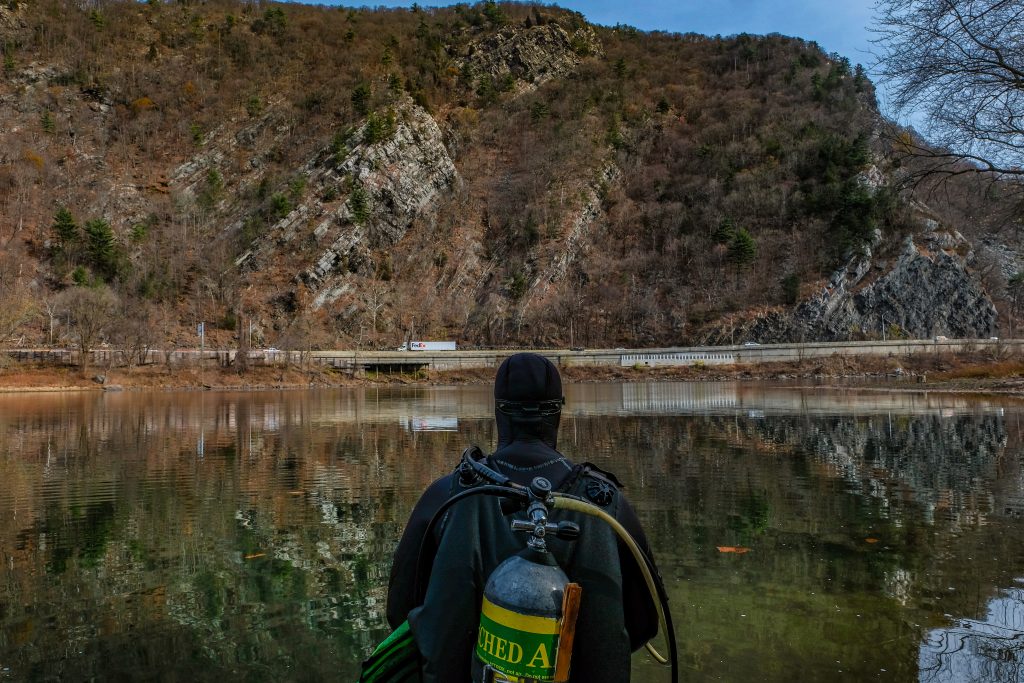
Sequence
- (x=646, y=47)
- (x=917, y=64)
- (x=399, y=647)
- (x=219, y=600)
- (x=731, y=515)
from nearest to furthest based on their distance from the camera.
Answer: (x=399, y=647) → (x=219, y=600) → (x=731, y=515) → (x=917, y=64) → (x=646, y=47)

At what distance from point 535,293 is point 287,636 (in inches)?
3144

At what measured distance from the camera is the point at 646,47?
13775cm

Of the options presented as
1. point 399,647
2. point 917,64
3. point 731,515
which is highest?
point 917,64

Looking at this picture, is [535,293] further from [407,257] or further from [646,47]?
[646,47]

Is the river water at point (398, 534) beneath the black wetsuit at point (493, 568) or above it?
beneath

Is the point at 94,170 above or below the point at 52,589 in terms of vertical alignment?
above

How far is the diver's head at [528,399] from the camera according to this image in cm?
285

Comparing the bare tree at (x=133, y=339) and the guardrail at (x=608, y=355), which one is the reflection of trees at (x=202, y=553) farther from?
the guardrail at (x=608, y=355)

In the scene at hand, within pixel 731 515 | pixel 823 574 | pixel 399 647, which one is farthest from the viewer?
pixel 731 515

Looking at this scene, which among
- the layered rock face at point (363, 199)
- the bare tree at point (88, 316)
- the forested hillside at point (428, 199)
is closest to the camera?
the bare tree at point (88, 316)

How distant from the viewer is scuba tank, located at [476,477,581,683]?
217cm

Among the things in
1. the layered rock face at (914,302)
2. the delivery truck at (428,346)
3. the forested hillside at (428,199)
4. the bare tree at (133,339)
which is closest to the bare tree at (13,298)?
the forested hillside at (428,199)

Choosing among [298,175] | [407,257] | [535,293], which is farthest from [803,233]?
[298,175]

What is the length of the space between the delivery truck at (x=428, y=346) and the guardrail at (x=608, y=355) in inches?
133
